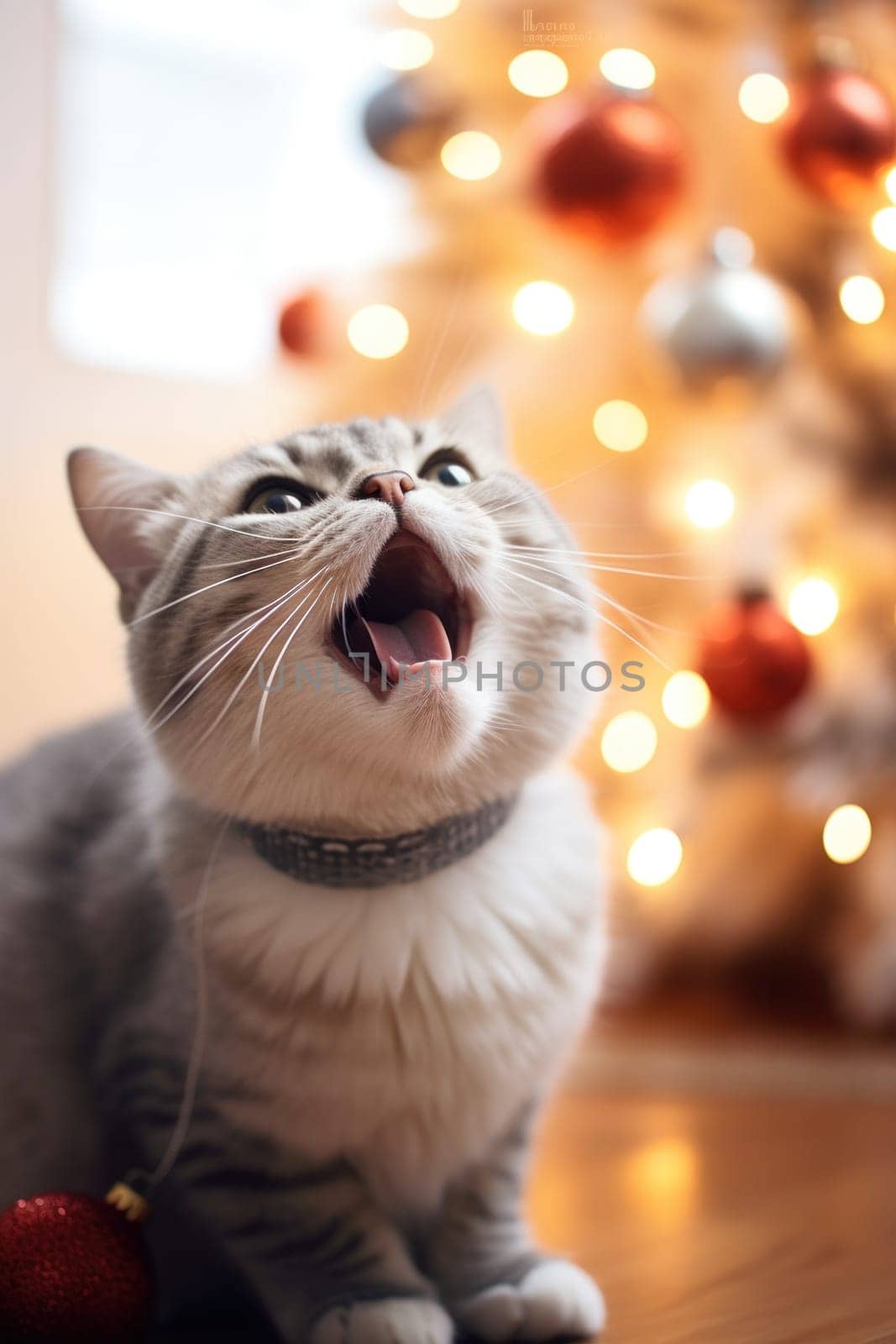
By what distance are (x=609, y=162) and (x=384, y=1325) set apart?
3.50 feet

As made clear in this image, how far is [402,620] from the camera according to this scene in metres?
0.74

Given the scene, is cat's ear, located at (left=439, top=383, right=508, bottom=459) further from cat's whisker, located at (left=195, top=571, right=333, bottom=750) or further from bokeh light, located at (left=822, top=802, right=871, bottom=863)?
bokeh light, located at (left=822, top=802, right=871, bottom=863)

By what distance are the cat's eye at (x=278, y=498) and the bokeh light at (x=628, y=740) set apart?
31.7 inches

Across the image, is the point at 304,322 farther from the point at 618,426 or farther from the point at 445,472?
the point at 445,472

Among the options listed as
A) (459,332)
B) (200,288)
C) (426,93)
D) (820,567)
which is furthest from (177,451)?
(820,567)

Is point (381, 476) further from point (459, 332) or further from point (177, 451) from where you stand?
point (177, 451)

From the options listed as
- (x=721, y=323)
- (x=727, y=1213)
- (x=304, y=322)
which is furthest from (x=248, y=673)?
(x=304, y=322)

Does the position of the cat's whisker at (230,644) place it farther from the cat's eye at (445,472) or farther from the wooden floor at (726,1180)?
the wooden floor at (726,1180)

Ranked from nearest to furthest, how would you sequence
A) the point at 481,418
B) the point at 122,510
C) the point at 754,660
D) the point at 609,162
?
A: the point at 122,510 < the point at 481,418 < the point at 609,162 < the point at 754,660

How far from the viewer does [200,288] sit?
1.99 metres

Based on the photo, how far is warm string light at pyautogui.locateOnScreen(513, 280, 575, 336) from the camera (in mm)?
1418

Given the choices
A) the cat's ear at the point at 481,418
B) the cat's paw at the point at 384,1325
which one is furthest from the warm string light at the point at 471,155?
the cat's paw at the point at 384,1325

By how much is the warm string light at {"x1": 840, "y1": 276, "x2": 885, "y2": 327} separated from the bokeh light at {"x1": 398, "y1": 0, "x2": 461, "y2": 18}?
603 millimetres

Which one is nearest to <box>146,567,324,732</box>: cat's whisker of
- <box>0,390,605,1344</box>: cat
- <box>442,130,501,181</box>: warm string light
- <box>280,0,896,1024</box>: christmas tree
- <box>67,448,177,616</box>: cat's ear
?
<box>0,390,605,1344</box>: cat
